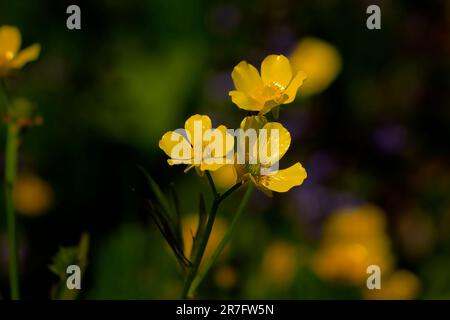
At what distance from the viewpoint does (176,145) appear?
59 cm

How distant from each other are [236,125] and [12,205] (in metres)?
1.20

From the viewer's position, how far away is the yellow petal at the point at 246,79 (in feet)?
2.03

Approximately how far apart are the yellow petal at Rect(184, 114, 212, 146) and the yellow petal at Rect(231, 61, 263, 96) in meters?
0.05


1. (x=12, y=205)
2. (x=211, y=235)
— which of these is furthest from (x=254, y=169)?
(x=211, y=235)

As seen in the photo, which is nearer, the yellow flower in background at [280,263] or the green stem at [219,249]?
the green stem at [219,249]

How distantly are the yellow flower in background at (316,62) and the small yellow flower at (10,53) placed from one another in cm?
102

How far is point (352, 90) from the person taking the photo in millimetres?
1959

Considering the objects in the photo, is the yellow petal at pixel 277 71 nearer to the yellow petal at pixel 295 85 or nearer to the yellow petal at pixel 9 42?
the yellow petal at pixel 295 85

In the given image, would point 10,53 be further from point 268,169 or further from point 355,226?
point 355,226

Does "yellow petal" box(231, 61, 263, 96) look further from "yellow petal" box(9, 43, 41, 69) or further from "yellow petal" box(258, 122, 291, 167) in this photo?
"yellow petal" box(9, 43, 41, 69)

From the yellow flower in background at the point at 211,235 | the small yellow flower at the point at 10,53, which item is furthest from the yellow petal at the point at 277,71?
the yellow flower in background at the point at 211,235

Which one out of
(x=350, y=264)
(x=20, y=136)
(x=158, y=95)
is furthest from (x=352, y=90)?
(x=20, y=136)

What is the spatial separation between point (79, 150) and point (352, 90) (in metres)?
0.70

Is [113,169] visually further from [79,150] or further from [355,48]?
[355,48]
